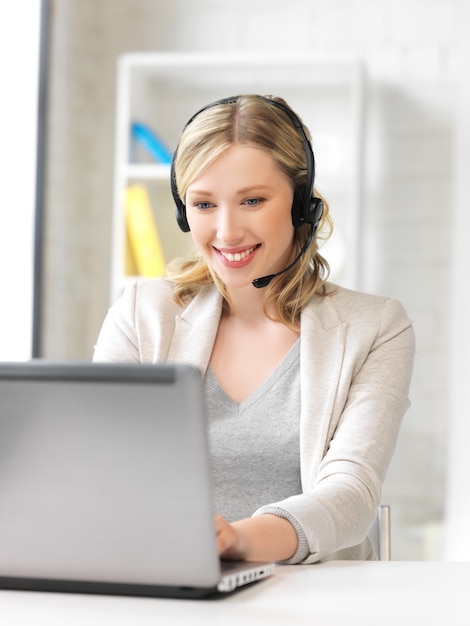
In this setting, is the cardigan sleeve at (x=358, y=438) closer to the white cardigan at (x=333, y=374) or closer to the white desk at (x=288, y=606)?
the white cardigan at (x=333, y=374)

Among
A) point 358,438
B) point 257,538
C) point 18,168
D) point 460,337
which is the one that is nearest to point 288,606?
point 257,538

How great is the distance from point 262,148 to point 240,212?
0.34 feet

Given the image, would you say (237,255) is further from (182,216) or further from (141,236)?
(141,236)

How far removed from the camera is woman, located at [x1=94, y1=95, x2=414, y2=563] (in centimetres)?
137

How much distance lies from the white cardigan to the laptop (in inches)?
10.7

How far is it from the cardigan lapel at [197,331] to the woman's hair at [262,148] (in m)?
0.03

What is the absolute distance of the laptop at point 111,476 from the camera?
30.8 inches

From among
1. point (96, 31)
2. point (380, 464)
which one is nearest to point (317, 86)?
point (96, 31)

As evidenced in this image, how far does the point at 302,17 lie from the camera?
3.08m

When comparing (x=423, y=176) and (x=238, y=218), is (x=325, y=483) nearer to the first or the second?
(x=238, y=218)

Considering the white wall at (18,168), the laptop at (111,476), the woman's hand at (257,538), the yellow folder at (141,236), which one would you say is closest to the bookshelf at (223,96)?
the yellow folder at (141,236)

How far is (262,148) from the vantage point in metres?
1.45

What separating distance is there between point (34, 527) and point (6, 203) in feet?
7.15

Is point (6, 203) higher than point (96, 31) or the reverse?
the reverse
